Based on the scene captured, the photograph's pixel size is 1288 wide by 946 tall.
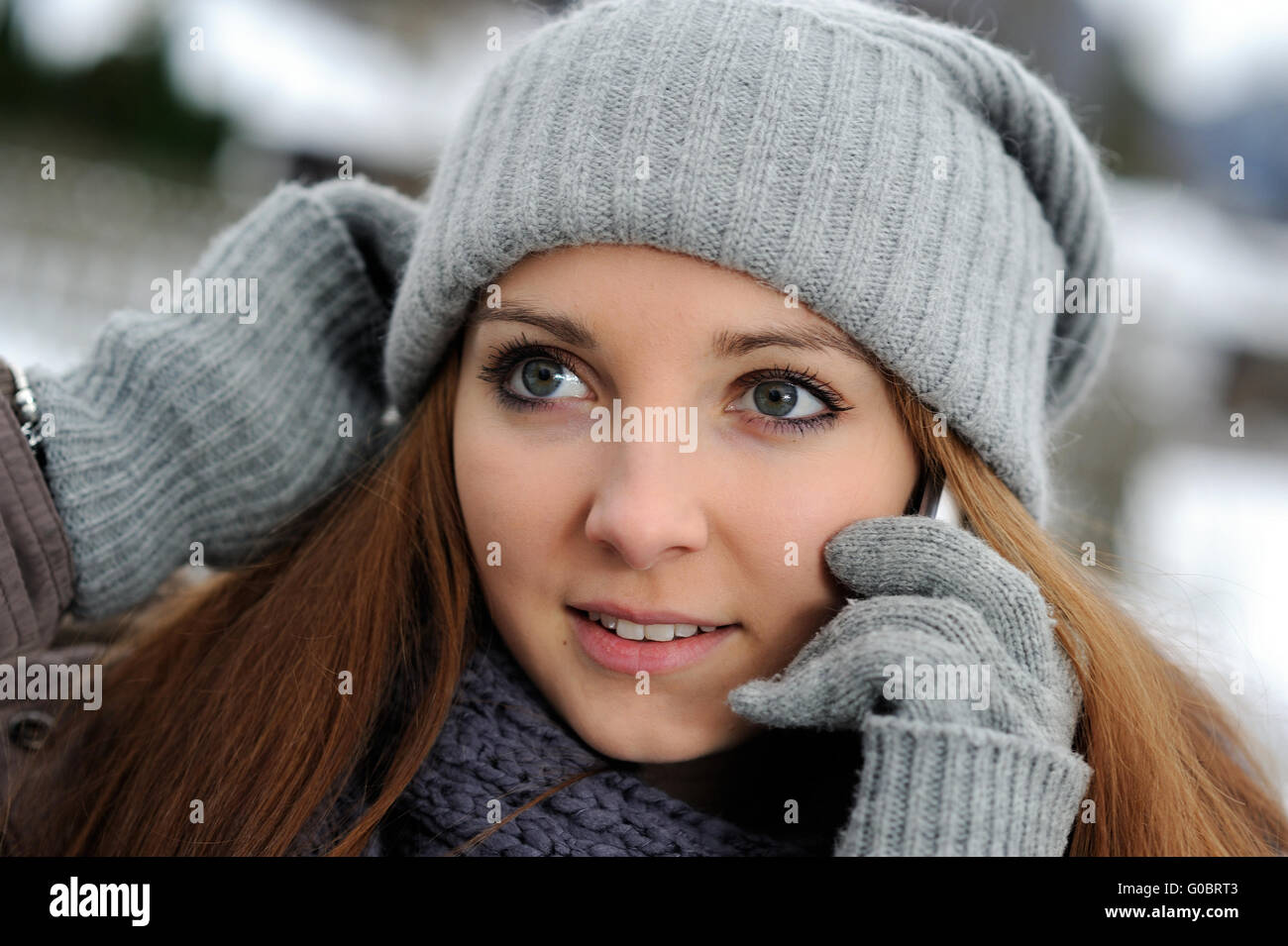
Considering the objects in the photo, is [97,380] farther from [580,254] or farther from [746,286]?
[746,286]

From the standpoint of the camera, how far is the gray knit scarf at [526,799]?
1.41 m

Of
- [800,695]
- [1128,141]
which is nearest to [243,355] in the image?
[800,695]

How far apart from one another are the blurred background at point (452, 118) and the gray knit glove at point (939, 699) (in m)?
3.39

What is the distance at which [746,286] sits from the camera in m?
1.36

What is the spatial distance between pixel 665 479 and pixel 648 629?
0.23 metres

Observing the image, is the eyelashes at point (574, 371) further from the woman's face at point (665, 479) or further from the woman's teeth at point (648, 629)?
the woman's teeth at point (648, 629)

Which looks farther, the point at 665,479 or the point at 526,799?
the point at 526,799

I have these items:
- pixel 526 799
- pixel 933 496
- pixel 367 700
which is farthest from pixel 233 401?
pixel 933 496

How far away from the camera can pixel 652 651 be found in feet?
4.68

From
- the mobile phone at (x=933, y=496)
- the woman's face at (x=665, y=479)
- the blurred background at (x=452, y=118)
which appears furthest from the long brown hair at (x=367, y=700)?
the blurred background at (x=452, y=118)

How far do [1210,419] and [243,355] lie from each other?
7.59 meters

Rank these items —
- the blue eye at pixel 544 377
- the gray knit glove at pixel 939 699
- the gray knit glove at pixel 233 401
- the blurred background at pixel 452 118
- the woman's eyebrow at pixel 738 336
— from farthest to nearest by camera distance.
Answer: the blurred background at pixel 452 118 < the gray knit glove at pixel 233 401 < the blue eye at pixel 544 377 < the woman's eyebrow at pixel 738 336 < the gray knit glove at pixel 939 699

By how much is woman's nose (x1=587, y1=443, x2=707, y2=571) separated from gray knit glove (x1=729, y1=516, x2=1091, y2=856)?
0.68 feet

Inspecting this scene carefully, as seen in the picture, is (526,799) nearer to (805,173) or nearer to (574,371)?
(574,371)
